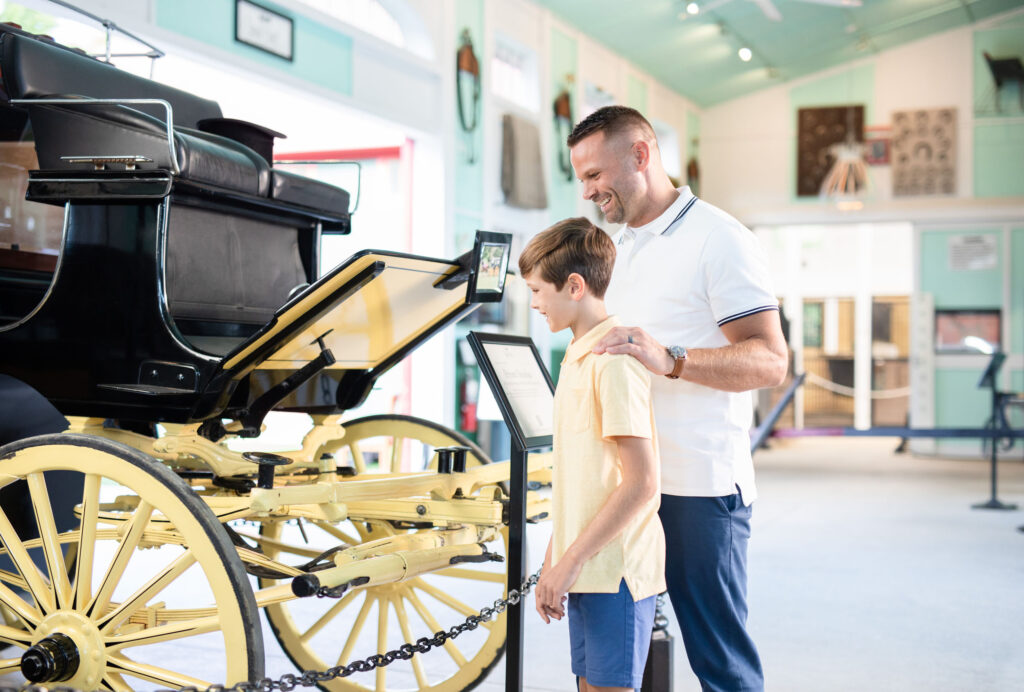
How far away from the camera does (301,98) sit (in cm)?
615

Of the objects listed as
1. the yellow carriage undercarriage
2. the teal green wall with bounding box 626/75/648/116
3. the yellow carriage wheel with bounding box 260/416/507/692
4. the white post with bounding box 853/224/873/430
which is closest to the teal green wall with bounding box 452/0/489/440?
the teal green wall with bounding box 626/75/648/116

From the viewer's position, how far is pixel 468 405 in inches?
306

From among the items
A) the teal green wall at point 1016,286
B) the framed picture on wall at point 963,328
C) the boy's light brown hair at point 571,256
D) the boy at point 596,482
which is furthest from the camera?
the framed picture on wall at point 963,328

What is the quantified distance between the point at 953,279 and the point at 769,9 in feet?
14.2

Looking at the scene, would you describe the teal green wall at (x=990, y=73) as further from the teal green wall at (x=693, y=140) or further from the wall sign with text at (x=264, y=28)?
the wall sign with text at (x=264, y=28)

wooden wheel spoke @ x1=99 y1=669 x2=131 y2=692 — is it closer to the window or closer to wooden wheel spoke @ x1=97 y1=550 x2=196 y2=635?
wooden wheel spoke @ x1=97 y1=550 x2=196 y2=635

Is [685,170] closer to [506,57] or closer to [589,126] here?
[506,57]

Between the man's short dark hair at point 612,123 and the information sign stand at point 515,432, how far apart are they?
1.71 ft

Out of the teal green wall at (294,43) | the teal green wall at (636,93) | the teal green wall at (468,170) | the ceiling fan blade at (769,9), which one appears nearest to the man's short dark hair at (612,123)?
the teal green wall at (294,43)

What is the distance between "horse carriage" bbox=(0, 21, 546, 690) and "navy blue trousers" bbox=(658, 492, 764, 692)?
2.23ft

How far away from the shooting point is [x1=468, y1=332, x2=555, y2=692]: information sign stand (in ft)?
7.55

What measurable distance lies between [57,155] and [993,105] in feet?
38.5

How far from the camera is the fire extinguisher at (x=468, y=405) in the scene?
7762mm

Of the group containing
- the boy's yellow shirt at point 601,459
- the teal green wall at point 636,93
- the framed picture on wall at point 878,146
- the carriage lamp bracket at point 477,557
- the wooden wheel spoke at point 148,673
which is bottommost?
the wooden wheel spoke at point 148,673
